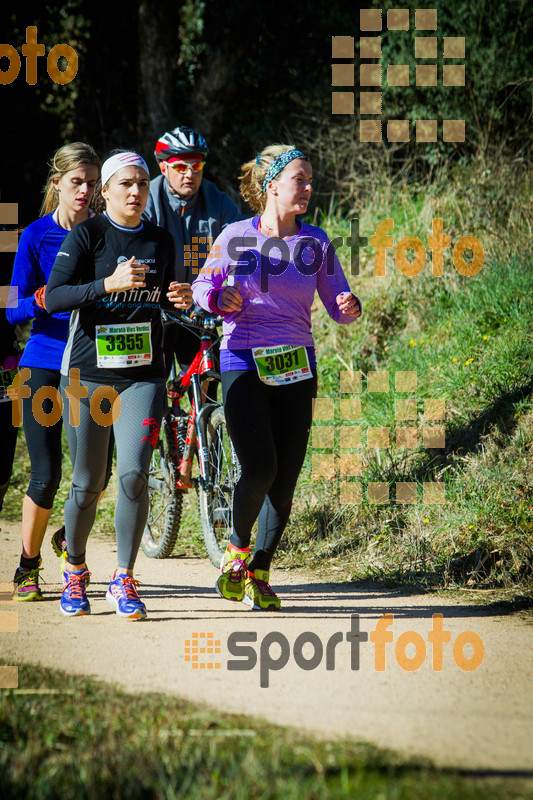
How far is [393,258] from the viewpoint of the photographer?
9.62 meters

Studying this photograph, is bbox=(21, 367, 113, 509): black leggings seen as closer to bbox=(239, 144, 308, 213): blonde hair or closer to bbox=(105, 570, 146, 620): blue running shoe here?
bbox=(105, 570, 146, 620): blue running shoe

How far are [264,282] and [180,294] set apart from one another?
454 millimetres

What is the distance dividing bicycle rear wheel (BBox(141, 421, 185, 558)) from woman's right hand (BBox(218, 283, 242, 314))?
1682 millimetres

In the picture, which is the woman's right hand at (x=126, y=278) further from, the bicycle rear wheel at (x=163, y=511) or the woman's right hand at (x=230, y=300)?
the bicycle rear wheel at (x=163, y=511)

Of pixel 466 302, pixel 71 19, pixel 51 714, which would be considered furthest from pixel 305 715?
pixel 71 19

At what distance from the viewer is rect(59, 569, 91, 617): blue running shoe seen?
4.61m

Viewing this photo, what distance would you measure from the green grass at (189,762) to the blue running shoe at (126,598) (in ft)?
4.38

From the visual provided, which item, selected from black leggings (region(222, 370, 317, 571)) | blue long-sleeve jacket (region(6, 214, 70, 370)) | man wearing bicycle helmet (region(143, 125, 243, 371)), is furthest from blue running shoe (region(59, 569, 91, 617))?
man wearing bicycle helmet (region(143, 125, 243, 371))

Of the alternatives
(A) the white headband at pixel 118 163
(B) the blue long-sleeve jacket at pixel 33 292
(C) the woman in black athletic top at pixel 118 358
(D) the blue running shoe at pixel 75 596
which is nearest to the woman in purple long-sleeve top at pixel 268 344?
(C) the woman in black athletic top at pixel 118 358

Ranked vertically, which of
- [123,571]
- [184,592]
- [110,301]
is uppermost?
[110,301]

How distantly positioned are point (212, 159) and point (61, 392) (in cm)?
Answer: 976

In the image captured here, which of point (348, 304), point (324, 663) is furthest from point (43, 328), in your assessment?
point (324, 663)

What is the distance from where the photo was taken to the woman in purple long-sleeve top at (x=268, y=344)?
4605mm

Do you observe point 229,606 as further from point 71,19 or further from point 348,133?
point 71,19
